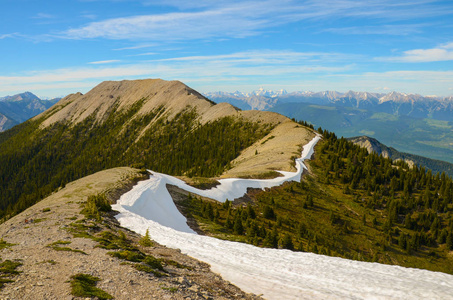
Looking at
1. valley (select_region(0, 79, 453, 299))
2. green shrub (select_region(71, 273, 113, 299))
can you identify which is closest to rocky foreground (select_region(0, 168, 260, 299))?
green shrub (select_region(71, 273, 113, 299))

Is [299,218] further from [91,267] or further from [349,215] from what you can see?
[91,267]

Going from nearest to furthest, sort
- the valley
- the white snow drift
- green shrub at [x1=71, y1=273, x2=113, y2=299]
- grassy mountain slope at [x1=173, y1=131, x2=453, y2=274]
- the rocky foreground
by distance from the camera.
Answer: green shrub at [x1=71, y1=273, x2=113, y2=299]
the rocky foreground
the white snow drift
the valley
grassy mountain slope at [x1=173, y1=131, x2=453, y2=274]

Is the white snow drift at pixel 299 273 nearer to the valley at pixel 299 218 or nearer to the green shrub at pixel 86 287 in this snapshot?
the valley at pixel 299 218

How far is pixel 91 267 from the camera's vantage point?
14.3 metres

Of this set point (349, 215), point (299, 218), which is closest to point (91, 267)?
point (299, 218)

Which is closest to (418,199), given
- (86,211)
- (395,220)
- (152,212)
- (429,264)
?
(395,220)

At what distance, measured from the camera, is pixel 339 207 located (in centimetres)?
5853

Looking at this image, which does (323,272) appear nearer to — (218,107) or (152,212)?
(152,212)

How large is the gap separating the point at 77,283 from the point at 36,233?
13185 mm

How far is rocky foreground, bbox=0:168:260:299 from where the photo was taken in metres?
11.8

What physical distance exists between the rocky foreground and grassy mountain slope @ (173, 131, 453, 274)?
14.6 metres

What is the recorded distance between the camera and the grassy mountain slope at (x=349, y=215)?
128 ft

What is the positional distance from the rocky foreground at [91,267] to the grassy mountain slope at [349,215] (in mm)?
14648

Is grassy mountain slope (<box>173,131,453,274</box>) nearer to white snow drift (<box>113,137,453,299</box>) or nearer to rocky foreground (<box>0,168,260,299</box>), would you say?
white snow drift (<box>113,137,453,299</box>)
